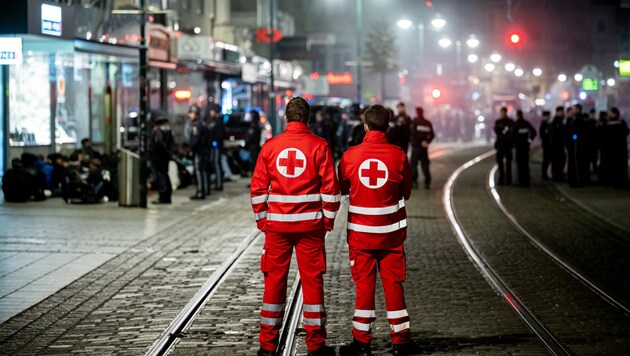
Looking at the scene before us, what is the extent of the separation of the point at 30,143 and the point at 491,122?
44787 mm

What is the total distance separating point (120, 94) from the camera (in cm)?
3497

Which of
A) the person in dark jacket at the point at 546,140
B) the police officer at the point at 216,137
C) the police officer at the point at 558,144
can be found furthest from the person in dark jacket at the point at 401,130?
the person in dark jacket at the point at 546,140

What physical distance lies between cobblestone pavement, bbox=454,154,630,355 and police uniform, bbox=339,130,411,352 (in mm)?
1434

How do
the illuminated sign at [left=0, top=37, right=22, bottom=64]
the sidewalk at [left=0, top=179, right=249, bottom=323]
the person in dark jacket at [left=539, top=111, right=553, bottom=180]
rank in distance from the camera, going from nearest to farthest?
the sidewalk at [left=0, top=179, right=249, bottom=323]
the illuminated sign at [left=0, top=37, right=22, bottom=64]
the person in dark jacket at [left=539, top=111, right=553, bottom=180]

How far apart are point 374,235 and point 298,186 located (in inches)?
25.1

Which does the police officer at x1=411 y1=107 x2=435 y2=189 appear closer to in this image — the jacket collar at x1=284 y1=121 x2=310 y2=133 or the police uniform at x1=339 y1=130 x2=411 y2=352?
the police uniform at x1=339 y1=130 x2=411 y2=352

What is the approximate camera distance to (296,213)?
8602 mm

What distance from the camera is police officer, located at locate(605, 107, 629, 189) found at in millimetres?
27547

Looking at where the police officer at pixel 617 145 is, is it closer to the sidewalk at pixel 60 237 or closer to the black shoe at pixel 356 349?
the sidewalk at pixel 60 237

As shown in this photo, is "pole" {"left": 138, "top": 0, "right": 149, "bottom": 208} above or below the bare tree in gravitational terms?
below

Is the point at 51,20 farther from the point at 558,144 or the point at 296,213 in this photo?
the point at 296,213

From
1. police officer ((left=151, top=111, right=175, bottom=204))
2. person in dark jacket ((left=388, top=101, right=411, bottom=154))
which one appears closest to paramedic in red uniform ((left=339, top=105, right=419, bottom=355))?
police officer ((left=151, top=111, right=175, bottom=204))

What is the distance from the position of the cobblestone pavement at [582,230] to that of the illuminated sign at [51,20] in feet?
29.6

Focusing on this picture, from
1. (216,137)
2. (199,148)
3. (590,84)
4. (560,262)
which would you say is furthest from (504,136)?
(560,262)
